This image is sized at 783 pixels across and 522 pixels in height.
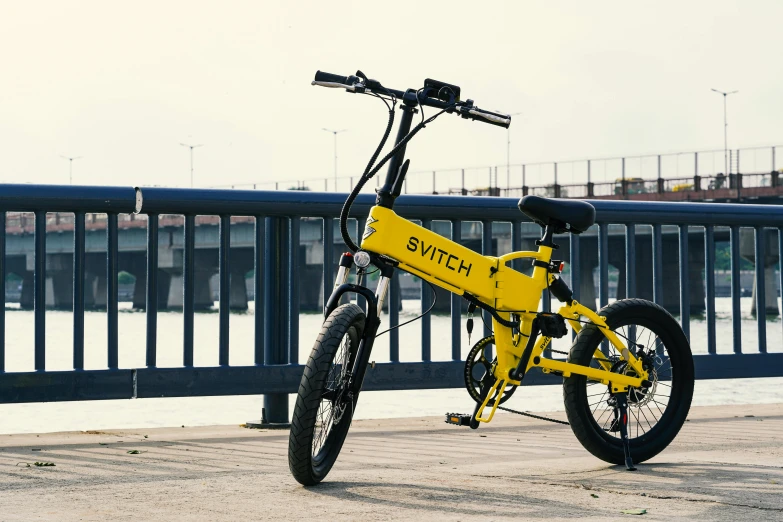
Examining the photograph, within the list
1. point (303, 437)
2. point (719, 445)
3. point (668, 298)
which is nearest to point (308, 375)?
point (303, 437)

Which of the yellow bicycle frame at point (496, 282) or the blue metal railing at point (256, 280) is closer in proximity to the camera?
the yellow bicycle frame at point (496, 282)

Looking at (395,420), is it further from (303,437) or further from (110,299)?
(303,437)

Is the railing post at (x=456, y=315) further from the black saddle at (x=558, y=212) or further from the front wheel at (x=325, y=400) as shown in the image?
the front wheel at (x=325, y=400)

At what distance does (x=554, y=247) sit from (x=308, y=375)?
1304 millimetres

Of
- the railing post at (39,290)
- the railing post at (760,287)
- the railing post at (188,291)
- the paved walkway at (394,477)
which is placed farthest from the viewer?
the railing post at (760,287)

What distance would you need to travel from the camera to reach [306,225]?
54.1 meters

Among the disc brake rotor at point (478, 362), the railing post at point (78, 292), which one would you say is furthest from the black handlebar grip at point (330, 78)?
the railing post at point (78, 292)

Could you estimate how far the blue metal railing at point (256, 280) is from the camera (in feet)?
18.5

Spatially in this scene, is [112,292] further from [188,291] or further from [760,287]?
[760,287]

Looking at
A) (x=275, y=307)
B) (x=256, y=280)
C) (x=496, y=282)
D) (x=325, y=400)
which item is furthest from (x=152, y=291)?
(x=496, y=282)

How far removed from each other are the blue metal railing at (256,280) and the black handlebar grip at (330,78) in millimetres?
1770

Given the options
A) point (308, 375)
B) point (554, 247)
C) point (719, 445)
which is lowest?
point (719, 445)

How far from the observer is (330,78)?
13.9ft

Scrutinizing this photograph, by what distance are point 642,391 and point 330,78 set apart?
1.90 metres
